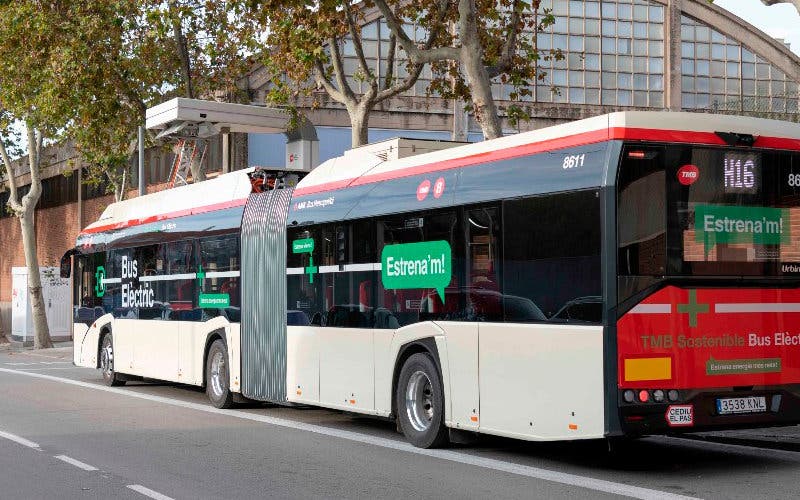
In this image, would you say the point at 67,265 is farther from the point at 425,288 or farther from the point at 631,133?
the point at 631,133

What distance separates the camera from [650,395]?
10359mm

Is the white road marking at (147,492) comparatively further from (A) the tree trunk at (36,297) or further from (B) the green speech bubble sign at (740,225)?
(A) the tree trunk at (36,297)

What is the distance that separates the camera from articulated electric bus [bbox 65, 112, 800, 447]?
10.4 metres

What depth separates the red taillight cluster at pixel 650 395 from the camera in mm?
10289

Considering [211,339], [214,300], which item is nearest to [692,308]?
[214,300]

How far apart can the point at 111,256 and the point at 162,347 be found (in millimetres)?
3281

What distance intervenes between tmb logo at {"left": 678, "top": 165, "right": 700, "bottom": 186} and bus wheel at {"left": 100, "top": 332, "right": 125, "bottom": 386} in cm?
1449

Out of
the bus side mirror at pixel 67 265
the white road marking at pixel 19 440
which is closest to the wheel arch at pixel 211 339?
the white road marking at pixel 19 440

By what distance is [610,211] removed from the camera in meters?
10.4

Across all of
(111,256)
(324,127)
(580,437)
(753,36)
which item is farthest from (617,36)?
(580,437)

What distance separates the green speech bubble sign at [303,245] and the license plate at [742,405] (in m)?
6.23

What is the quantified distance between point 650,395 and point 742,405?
98 centimetres

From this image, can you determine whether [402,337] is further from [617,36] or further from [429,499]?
[617,36]

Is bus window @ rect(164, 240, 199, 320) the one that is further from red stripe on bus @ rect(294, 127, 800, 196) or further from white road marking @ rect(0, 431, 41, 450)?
red stripe on bus @ rect(294, 127, 800, 196)
